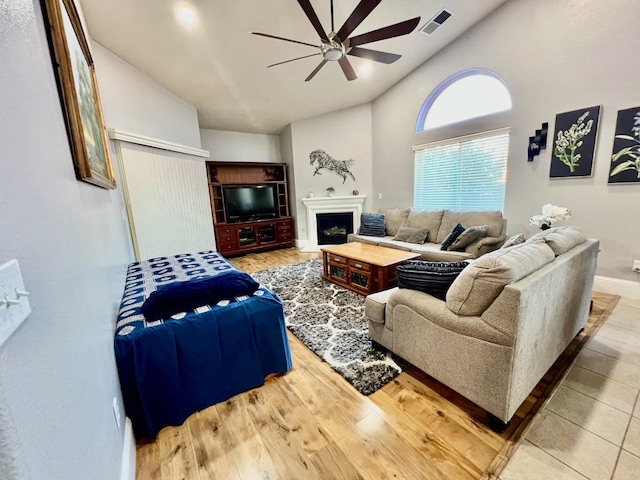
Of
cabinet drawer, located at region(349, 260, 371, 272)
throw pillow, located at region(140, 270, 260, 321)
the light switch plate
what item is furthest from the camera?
cabinet drawer, located at region(349, 260, 371, 272)

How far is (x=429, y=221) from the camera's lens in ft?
13.8

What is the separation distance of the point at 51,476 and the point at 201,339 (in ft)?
3.50

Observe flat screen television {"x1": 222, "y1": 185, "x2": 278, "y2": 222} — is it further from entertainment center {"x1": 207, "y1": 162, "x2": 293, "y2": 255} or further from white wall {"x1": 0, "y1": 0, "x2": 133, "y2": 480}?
white wall {"x1": 0, "y1": 0, "x2": 133, "y2": 480}

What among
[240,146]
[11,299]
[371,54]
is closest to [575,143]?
[371,54]

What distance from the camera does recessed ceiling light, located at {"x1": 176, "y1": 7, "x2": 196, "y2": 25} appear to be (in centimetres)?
253

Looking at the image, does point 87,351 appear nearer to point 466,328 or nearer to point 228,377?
point 228,377

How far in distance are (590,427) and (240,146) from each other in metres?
6.53

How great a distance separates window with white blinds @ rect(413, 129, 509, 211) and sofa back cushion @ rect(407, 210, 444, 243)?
468 millimetres

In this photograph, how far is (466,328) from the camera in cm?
142

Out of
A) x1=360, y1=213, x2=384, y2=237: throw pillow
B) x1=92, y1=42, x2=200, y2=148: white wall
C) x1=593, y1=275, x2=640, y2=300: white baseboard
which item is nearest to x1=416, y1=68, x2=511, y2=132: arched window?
x1=360, y1=213, x2=384, y2=237: throw pillow

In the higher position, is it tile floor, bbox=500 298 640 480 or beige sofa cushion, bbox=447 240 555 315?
beige sofa cushion, bbox=447 240 555 315

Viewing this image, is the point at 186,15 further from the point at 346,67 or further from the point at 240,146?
the point at 240,146

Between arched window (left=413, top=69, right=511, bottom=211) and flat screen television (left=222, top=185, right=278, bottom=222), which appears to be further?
flat screen television (left=222, top=185, right=278, bottom=222)

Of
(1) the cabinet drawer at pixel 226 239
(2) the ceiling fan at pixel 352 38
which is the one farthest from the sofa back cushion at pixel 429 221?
(1) the cabinet drawer at pixel 226 239
